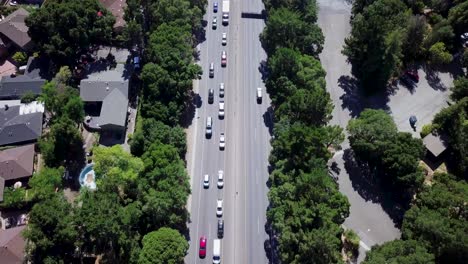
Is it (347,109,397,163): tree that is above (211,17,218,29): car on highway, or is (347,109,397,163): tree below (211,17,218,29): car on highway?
below

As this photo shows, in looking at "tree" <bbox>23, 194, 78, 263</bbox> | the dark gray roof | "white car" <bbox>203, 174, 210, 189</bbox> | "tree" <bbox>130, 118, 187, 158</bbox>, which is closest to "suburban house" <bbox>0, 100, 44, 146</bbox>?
the dark gray roof

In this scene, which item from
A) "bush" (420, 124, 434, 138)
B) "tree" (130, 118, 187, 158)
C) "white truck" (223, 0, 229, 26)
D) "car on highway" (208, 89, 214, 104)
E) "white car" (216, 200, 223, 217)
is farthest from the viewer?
"white truck" (223, 0, 229, 26)

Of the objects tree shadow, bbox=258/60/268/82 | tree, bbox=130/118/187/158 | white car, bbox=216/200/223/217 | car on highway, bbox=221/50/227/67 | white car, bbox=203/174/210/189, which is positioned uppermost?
car on highway, bbox=221/50/227/67

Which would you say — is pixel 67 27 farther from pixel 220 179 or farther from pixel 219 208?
pixel 219 208

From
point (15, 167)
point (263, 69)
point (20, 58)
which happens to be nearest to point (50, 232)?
point (15, 167)

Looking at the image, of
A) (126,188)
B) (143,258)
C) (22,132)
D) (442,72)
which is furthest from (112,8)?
(442,72)

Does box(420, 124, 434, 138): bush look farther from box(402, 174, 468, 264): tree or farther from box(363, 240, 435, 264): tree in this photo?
box(363, 240, 435, 264): tree

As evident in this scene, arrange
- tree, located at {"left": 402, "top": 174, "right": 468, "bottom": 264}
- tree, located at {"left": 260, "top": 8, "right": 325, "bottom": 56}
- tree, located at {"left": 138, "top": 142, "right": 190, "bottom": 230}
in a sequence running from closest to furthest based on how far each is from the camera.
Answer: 1. tree, located at {"left": 402, "top": 174, "right": 468, "bottom": 264}
2. tree, located at {"left": 138, "top": 142, "right": 190, "bottom": 230}
3. tree, located at {"left": 260, "top": 8, "right": 325, "bottom": 56}
